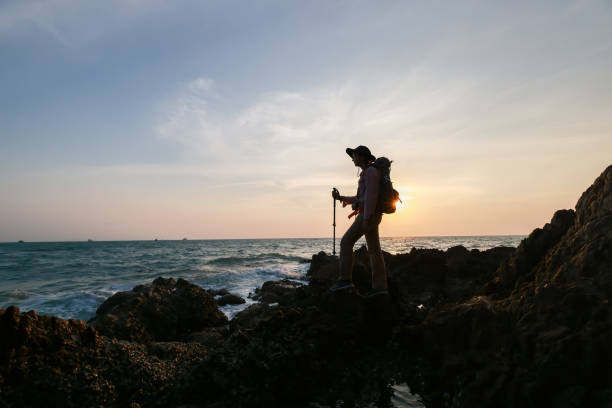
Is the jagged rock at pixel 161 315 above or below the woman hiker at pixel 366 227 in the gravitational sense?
below

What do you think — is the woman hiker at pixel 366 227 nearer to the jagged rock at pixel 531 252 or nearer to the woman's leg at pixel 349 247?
the woman's leg at pixel 349 247

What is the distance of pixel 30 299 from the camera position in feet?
45.8

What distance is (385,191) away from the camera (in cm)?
477

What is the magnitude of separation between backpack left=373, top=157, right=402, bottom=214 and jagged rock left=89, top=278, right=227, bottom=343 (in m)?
4.73

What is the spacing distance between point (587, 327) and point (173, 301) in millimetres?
6993

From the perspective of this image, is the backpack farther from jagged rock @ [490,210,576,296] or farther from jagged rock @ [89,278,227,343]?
jagged rock @ [89,278,227,343]

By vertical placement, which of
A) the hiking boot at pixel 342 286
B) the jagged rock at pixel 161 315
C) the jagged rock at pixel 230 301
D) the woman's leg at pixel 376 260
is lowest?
the jagged rock at pixel 230 301

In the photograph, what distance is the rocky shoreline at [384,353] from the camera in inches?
99.0

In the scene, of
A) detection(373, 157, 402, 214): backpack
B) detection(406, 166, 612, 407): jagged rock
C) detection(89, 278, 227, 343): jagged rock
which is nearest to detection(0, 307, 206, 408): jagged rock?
detection(89, 278, 227, 343): jagged rock

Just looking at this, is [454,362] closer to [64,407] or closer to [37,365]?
[64,407]

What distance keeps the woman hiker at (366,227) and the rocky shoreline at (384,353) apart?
26 cm

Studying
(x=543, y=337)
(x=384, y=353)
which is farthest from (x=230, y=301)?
(x=543, y=337)

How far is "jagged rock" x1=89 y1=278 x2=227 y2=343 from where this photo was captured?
5.95 m

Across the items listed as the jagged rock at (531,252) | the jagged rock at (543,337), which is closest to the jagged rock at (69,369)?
the jagged rock at (543,337)
